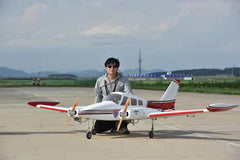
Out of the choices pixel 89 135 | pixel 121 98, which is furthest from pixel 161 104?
pixel 89 135

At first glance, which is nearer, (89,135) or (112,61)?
(89,135)

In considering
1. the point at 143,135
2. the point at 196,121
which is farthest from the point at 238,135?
the point at 196,121

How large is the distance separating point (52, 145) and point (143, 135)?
11.7 ft

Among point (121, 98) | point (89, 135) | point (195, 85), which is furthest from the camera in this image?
point (195, 85)

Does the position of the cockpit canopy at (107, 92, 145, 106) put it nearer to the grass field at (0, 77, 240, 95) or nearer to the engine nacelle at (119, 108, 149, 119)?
the engine nacelle at (119, 108, 149, 119)

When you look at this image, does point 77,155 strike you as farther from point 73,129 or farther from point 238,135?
point 238,135

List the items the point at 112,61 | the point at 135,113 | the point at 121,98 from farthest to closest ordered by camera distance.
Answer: the point at 112,61
the point at 121,98
the point at 135,113

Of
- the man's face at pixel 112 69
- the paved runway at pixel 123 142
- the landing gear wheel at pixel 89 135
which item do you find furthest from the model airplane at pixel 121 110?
the man's face at pixel 112 69

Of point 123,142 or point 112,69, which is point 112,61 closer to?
point 112,69

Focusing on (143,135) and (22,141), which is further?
(143,135)

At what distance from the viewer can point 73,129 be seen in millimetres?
15500

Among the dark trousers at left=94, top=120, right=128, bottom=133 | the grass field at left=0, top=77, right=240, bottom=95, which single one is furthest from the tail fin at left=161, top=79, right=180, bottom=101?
the grass field at left=0, top=77, right=240, bottom=95

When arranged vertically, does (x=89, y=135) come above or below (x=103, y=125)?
below

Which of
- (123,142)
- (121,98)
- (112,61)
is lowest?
(123,142)
